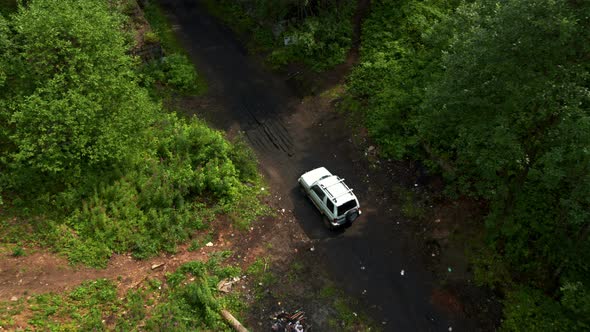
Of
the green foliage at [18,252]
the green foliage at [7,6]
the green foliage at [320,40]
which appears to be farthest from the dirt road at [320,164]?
the green foliage at [18,252]

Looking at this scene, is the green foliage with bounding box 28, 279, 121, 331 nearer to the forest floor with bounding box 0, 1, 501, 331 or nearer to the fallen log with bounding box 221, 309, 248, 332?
the forest floor with bounding box 0, 1, 501, 331

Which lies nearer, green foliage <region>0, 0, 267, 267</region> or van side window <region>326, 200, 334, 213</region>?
green foliage <region>0, 0, 267, 267</region>

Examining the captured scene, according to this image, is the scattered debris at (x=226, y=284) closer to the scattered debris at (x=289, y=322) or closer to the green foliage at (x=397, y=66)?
the scattered debris at (x=289, y=322)

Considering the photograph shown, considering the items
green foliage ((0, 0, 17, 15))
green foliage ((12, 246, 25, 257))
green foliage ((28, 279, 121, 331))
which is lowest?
green foliage ((28, 279, 121, 331))

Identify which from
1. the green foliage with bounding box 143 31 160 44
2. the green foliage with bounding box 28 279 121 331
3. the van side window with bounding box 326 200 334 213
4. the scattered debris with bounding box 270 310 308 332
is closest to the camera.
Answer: the green foliage with bounding box 28 279 121 331

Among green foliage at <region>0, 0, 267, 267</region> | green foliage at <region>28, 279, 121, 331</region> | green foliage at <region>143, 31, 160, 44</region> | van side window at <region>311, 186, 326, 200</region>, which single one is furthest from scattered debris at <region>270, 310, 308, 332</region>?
green foliage at <region>143, 31, 160, 44</region>

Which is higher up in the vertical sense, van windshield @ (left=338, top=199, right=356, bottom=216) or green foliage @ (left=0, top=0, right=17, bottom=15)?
green foliage @ (left=0, top=0, right=17, bottom=15)
